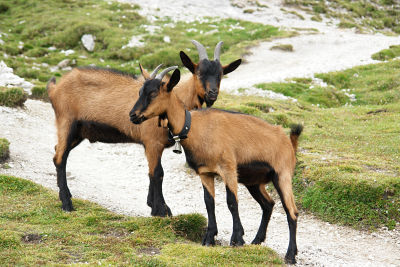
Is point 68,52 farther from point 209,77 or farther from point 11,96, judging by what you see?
point 209,77

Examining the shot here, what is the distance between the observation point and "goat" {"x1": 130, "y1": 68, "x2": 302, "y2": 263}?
24.2 ft

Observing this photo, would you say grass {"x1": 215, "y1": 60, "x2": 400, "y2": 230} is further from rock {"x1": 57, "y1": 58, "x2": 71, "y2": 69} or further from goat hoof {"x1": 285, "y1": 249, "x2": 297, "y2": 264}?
rock {"x1": 57, "y1": 58, "x2": 71, "y2": 69}

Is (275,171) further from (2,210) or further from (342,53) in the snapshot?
(342,53)

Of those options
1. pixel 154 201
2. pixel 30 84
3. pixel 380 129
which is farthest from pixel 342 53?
pixel 154 201

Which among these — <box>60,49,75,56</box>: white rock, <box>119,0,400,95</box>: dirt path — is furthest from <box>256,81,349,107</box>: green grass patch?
<box>60,49,75,56</box>: white rock

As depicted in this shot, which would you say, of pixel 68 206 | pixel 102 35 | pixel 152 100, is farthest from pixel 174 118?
pixel 102 35

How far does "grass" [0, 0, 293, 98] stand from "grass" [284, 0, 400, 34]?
12405 mm

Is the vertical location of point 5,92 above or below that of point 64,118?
below

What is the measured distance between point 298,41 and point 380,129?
775 inches

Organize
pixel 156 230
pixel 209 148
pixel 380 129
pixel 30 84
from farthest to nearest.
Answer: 1. pixel 30 84
2. pixel 380 129
3. pixel 156 230
4. pixel 209 148

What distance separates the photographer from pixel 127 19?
125 ft

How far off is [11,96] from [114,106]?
27.4 ft

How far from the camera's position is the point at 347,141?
14516 mm

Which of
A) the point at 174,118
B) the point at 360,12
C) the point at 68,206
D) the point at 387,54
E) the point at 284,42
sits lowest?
the point at 360,12
